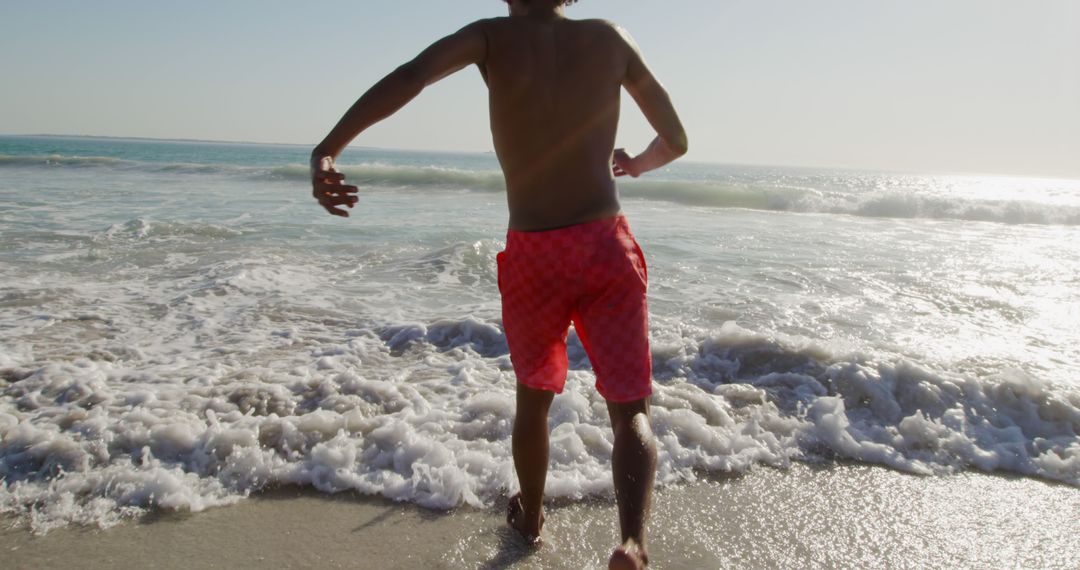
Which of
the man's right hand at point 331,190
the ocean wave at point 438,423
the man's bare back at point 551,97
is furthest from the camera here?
the ocean wave at point 438,423

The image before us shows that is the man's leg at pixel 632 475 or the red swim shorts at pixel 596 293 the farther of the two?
the red swim shorts at pixel 596 293

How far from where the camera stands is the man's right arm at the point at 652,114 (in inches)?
79.7

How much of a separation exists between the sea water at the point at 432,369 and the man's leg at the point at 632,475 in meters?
0.88

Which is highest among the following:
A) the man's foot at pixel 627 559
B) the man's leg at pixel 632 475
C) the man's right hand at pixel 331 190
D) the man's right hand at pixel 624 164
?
the man's right hand at pixel 624 164

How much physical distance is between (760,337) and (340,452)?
8.77 feet

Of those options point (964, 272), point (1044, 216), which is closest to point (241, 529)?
point (964, 272)

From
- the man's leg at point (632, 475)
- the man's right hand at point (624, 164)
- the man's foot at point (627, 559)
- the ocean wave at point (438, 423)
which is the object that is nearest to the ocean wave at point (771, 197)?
the ocean wave at point (438, 423)

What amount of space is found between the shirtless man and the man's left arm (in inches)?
0.8

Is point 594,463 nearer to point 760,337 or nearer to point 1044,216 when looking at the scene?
point 760,337

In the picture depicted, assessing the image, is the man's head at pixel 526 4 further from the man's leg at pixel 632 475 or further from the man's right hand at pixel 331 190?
the man's leg at pixel 632 475

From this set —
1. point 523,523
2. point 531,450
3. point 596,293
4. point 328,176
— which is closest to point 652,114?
point 596,293

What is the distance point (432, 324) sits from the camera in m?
4.86

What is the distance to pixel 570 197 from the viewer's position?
1961 millimetres

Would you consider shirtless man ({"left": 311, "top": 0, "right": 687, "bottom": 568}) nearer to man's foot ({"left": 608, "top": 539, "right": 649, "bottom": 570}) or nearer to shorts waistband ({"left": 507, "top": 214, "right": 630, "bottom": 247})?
shorts waistband ({"left": 507, "top": 214, "right": 630, "bottom": 247})
